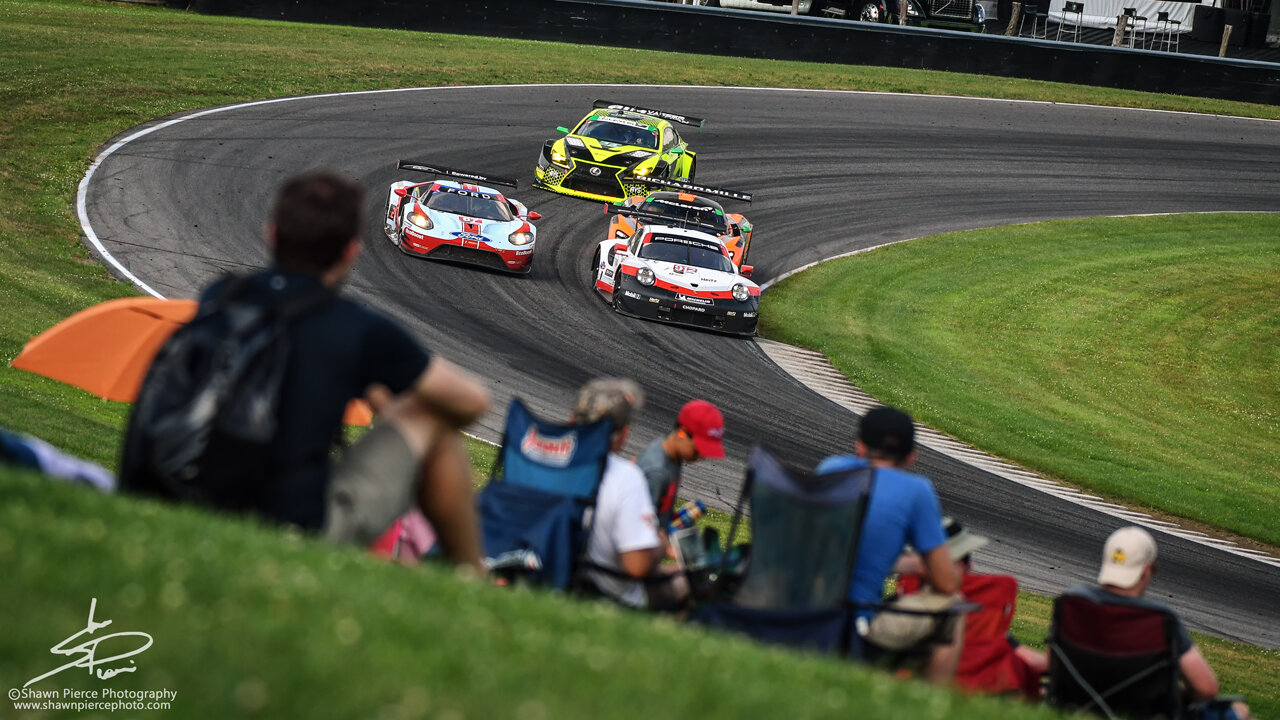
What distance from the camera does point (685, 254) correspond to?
22.3 meters

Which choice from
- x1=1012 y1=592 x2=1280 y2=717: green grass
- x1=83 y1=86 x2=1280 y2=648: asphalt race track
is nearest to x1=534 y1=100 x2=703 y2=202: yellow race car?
x1=83 y1=86 x2=1280 y2=648: asphalt race track

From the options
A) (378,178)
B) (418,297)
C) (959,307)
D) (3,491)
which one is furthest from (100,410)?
(959,307)

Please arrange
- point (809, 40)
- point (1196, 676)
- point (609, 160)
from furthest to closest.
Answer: point (809, 40), point (609, 160), point (1196, 676)

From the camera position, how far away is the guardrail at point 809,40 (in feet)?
130

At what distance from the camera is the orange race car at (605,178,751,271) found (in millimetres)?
23906

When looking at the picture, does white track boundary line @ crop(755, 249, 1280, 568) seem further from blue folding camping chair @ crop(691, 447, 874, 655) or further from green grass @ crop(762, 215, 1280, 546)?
blue folding camping chair @ crop(691, 447, 874, 655)

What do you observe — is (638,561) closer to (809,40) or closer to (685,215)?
(685,215)

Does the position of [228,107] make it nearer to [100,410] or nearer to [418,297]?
[418,297]

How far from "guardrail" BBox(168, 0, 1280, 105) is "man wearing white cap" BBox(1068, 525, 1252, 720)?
34499 millimetres

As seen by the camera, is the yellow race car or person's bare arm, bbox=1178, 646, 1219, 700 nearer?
person's bare arm, bbox=1178, 646, 1219, 700

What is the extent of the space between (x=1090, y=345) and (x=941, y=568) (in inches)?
782

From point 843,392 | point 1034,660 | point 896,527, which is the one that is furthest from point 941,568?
point 843,392

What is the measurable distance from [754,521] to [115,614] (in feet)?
9.92

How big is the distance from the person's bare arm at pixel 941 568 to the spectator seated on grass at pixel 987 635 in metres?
0.47
